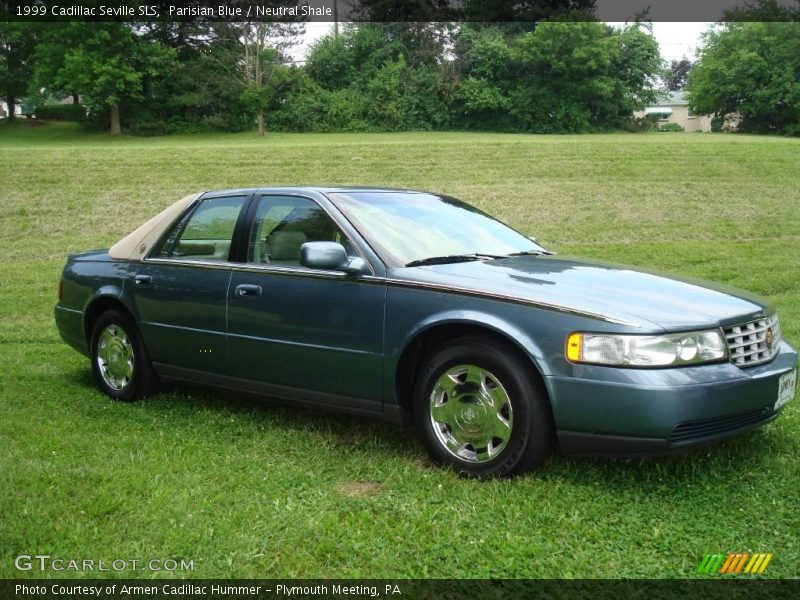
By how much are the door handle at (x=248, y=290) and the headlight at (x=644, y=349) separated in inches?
81.0

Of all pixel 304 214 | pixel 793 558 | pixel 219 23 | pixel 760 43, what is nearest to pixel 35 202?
pixel 304 214

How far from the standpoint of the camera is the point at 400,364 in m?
4.31

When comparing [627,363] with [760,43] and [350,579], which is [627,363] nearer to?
[350,579]

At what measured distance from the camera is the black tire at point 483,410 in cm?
386

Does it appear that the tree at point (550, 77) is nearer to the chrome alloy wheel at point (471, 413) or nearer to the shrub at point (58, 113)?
the shrub at point (58, 113)

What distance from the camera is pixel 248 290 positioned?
4.95m

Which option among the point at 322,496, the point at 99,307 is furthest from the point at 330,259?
the point at 99,307

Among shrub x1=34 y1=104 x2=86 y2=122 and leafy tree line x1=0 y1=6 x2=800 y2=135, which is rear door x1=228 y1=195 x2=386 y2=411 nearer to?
leafy tree line x1=0 y1=6 x2=800 y2=135

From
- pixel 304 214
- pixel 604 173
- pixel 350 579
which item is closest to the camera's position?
pixel 350 579

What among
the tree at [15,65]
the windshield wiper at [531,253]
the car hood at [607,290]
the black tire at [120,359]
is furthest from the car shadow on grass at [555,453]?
the tree at [15,65]

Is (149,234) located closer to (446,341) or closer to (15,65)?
(446,341)

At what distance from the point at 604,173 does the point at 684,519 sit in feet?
65.0

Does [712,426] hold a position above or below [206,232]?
below

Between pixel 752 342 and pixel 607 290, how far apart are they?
0.76m
